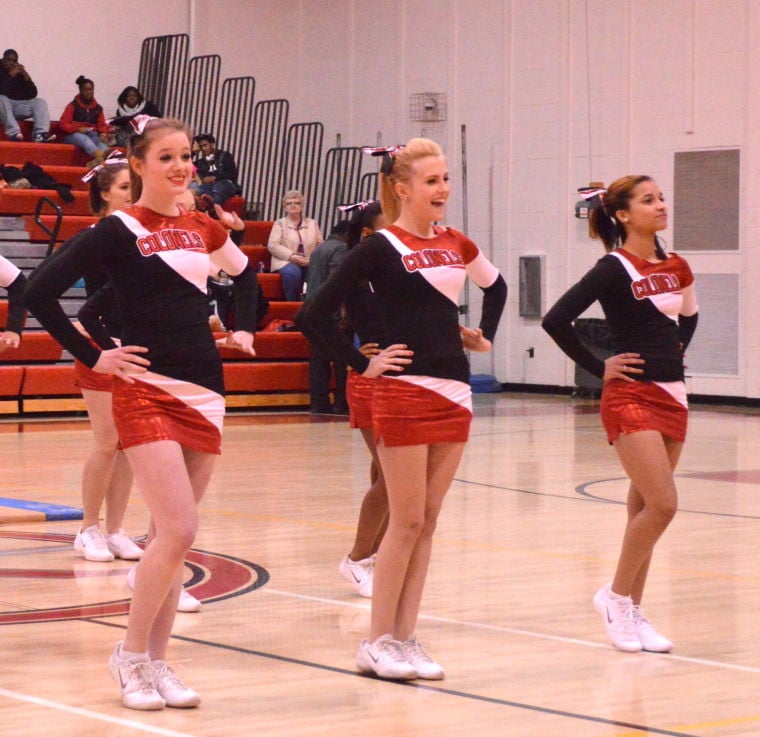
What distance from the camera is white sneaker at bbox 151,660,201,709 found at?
4.04m

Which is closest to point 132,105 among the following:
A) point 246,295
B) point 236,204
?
point 236,204

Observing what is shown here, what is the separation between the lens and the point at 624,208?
201 inches

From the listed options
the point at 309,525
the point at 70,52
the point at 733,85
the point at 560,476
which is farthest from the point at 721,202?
the point at 309,525

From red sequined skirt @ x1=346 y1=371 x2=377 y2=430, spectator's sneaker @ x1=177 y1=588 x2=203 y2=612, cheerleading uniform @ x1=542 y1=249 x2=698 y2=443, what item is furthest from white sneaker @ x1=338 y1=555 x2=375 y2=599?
cheerleading uniform @ x1=542 y1=249 x2=698 y2=443

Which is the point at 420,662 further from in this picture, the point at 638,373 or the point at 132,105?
the point at 132,105

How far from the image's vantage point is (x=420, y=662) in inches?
174

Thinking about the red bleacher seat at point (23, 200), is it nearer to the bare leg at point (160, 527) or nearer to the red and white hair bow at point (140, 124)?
the red and white hair bow at point (140, 124)

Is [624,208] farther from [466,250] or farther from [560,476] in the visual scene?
[560,476]

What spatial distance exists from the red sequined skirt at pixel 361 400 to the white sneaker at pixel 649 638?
1.33 m

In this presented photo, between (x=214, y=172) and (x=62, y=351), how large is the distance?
3.81 metres

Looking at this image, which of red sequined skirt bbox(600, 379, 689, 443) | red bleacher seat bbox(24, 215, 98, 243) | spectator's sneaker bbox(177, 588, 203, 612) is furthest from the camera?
red bleacher seat bbox(24, 215, 98, 243)

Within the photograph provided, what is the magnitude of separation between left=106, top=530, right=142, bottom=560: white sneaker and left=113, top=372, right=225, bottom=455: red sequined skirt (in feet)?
7.84

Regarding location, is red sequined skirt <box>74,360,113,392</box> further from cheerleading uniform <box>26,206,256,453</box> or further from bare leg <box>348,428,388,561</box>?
cheerleading uniform <box>26,206,256,453</box>

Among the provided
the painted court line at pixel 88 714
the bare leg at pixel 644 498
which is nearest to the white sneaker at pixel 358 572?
the bare leg at pixel 644 498
